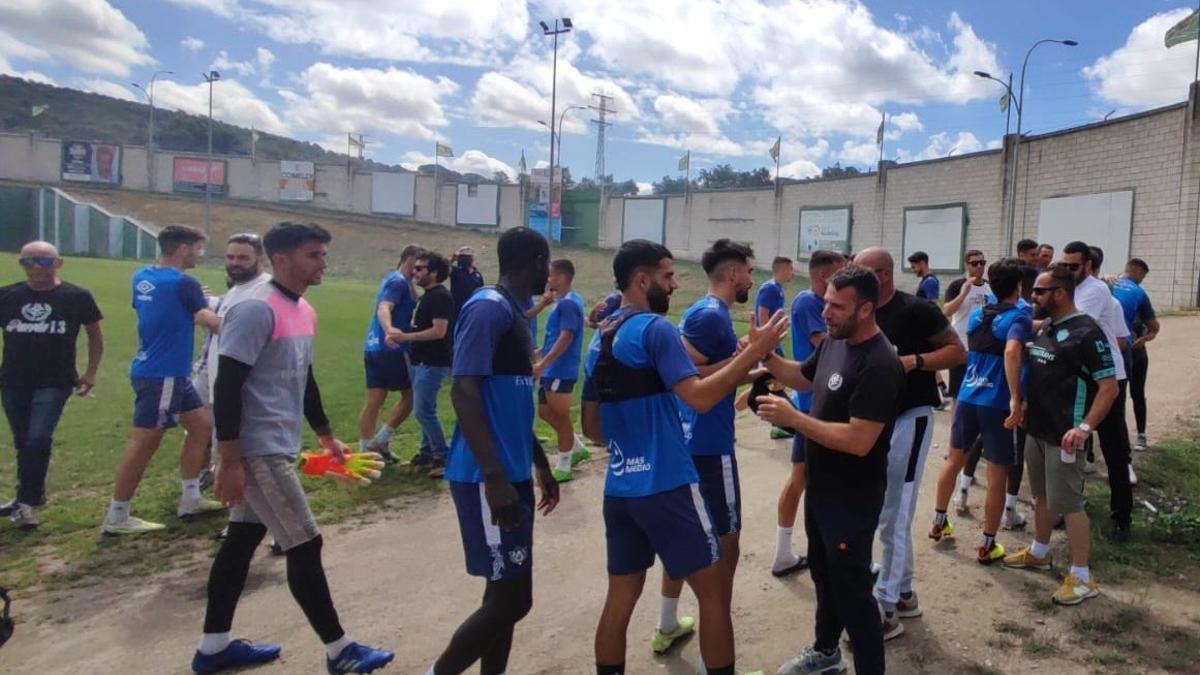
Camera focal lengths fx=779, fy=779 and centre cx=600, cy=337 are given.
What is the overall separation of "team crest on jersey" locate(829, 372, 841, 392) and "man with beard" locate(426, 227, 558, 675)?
134 centimetres

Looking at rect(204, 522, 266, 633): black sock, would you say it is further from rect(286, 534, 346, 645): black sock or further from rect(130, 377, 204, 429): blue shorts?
rect(130, 377, 204, 429): blue shorts

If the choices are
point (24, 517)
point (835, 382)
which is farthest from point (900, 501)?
point (24, 517)

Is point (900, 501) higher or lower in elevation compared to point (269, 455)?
lower

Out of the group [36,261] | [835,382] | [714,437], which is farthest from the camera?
[36,261]

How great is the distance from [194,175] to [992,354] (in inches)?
3254

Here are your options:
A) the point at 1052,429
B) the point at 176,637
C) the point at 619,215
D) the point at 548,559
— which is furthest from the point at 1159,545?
the point at 619,215

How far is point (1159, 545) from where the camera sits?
5.45 m

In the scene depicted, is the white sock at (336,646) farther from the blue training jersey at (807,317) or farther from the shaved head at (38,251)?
the shaved head at (38,251)

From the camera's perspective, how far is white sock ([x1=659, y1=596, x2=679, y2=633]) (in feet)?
13.3

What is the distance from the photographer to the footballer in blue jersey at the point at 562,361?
7160 millimetres

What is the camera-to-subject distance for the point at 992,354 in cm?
529

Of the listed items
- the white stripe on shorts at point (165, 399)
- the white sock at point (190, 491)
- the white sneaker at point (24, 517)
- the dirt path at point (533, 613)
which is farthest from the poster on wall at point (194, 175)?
the dirt path at point (533, 613)

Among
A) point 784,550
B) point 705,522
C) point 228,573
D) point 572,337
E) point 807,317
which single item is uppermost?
point 807,317

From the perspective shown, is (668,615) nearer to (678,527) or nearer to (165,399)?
(678,527)
